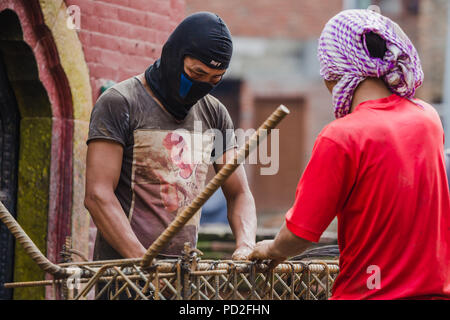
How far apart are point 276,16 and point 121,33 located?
1166 cm

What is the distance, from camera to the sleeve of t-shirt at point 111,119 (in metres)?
2.90

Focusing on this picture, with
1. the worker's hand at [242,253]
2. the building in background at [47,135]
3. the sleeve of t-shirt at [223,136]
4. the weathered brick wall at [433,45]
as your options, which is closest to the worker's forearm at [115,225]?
the worker's hand at [242,253]

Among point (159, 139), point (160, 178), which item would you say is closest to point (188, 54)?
point (159, 139)

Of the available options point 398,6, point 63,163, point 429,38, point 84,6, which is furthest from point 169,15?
point 398,6

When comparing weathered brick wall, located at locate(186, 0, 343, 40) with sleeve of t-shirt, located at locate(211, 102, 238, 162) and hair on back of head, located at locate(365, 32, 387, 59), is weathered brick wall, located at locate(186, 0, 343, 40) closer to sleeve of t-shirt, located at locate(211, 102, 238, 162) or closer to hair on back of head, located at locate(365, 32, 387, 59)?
sleeve of t-shirt, located at locate(211, 102, 238, 162)

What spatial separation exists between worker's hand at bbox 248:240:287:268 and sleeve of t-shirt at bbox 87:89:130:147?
84 cm

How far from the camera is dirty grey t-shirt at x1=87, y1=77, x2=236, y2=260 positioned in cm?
298

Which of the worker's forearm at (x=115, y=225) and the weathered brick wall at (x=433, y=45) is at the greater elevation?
the weathered brick wall at (x=433, y=45)

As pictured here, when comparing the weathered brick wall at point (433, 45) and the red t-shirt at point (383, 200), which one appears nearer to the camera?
the red t-shirt at point (383, 200)

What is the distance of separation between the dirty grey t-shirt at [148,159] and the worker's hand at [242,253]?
0.89 ft

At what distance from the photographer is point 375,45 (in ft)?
7.25

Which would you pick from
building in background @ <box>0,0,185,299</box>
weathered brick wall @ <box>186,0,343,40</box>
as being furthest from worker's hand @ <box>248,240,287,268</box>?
weathered brick wall @ <box>186,0,343,40</box>

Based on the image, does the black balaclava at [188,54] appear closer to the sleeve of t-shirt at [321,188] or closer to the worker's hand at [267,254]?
the worker's hand at [267,254]
